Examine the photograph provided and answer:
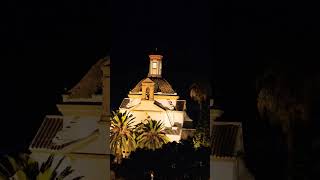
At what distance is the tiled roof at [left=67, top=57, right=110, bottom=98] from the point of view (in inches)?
200

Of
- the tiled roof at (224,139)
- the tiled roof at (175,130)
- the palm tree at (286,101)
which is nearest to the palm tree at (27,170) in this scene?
the tiled roof at (224,139)

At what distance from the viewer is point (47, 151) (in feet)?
16.9

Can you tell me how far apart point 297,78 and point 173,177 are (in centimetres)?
1237

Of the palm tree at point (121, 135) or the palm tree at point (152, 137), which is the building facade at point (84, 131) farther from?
the palm tree at point (152, 137)

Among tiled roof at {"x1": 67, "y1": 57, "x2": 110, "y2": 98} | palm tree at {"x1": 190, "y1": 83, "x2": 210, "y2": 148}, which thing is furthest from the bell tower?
tiled roof at {"x1": 67, "y1": 57, "x2": 110, "y2": 98}

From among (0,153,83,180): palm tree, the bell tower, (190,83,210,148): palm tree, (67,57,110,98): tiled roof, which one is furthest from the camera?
the bell tower

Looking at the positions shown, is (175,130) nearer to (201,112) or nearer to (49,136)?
(201,112)

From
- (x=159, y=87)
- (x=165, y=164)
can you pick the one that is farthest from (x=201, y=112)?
(x=165, y=164)

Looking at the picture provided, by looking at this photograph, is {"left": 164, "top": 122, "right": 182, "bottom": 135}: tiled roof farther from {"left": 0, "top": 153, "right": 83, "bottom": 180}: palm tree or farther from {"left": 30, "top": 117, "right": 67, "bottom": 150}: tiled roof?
{"left": 0, "top": 153, "right": 83, "bottom": 180}: palm tree

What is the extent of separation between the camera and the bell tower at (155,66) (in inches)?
1053

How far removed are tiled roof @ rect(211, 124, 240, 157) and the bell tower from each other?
71.6ft

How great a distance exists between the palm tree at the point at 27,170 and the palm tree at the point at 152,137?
1419 centimetres

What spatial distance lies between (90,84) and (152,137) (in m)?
15.1

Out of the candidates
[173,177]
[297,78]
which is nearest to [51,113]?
[297,78]
